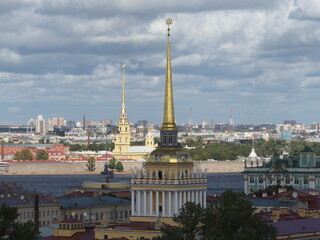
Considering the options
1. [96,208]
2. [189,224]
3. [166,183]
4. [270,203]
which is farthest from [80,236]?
[96,208]

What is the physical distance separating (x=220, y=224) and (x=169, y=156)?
600cm

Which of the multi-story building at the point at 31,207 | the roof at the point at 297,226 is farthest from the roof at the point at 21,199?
the roof at the point at 297,226

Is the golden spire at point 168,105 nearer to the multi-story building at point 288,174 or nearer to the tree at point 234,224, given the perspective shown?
the tree at point 234,224

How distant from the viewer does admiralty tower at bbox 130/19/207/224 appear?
4453cm

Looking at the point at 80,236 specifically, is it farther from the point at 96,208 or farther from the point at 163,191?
the point at 96,208

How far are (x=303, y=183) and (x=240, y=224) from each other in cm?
5055

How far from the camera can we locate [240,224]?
4000 centimetres

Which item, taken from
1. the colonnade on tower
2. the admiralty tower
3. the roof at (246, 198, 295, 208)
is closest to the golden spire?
the admiralty tower

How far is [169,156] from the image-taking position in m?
45.2

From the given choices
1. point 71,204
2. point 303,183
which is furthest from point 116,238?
point 303,183

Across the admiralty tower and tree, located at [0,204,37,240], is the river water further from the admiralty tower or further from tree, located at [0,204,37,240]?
tree, located at [0,204,37,240]

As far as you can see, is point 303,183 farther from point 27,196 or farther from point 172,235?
point 172,235

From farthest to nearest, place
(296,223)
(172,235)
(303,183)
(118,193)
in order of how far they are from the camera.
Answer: (303,183), (118,193), (296,223), (172,235)

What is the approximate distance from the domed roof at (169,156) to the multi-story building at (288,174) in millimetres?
43710
